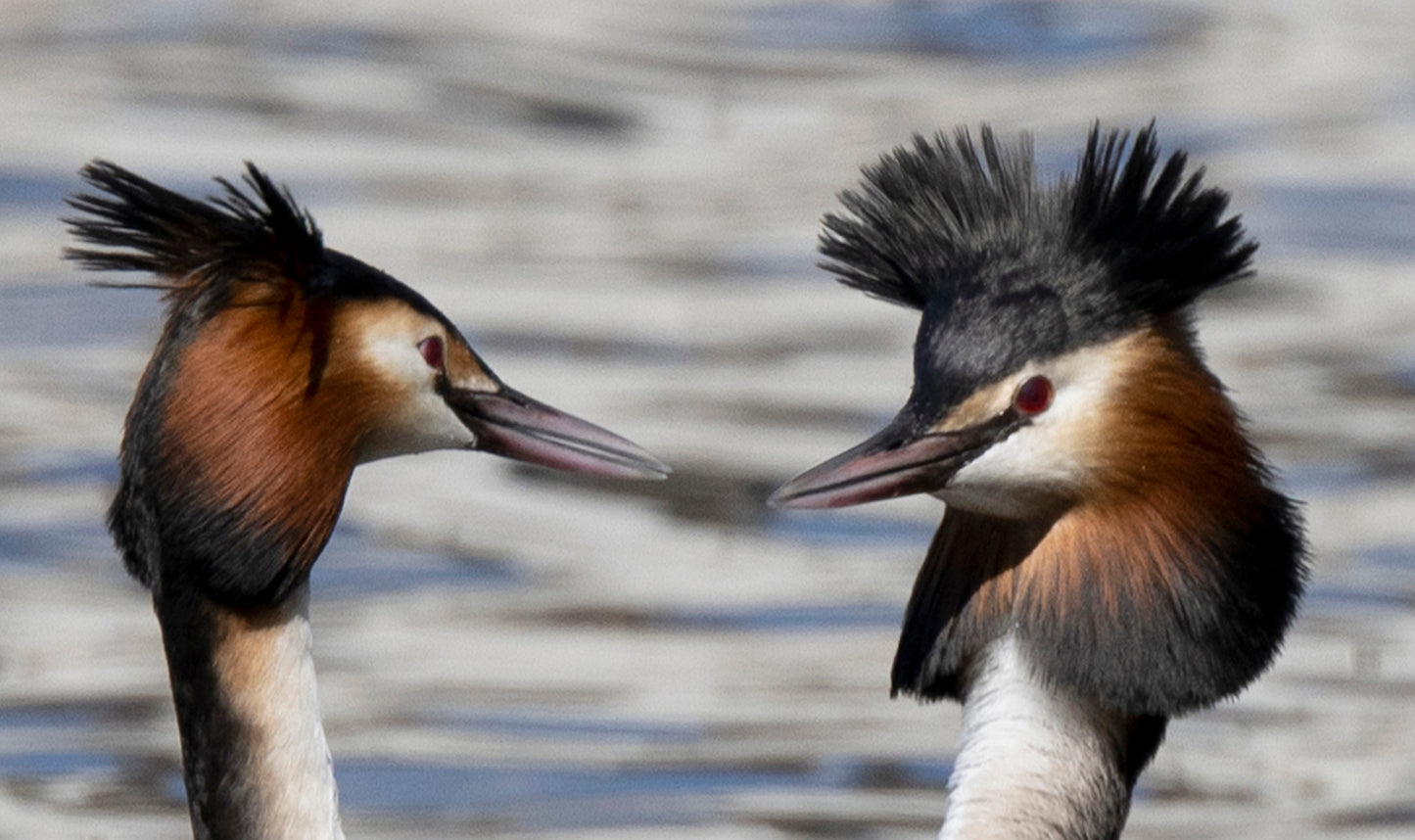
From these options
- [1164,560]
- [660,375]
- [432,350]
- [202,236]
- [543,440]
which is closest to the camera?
[1164,560]

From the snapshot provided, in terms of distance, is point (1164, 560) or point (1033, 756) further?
point (1033, 756)

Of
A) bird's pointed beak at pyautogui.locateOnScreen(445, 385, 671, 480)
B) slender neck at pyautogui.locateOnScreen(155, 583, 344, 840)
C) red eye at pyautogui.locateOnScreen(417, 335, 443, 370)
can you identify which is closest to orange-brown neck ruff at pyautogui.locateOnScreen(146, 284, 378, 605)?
slender neck at pyautogui.locateOnScreen(155, 583, 344, 840)

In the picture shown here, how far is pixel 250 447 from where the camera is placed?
5977 mm

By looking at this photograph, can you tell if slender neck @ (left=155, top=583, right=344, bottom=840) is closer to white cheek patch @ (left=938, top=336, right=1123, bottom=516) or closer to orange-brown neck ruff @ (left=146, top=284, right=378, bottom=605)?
orange-brown neck ruff @ (left=146, top=284, right=378, bottom=605)

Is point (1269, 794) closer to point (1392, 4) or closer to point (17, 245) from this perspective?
point (17, 245)

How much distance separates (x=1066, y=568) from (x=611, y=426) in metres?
5.69

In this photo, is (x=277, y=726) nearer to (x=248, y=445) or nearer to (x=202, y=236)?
(x=248, y=445)

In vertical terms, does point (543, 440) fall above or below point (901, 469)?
below

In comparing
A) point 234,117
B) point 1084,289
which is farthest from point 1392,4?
point 1084,289

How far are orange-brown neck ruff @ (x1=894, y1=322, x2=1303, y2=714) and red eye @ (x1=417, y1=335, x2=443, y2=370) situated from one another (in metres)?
1.29

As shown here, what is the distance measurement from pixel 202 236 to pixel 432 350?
55 cm

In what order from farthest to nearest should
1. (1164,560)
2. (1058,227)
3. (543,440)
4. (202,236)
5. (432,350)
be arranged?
(543,440) < (432,350) < (202,236) < (1058,227) < (1164,560)

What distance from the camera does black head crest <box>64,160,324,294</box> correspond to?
602 cm

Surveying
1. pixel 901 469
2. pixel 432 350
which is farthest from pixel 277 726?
pixel 901 469
